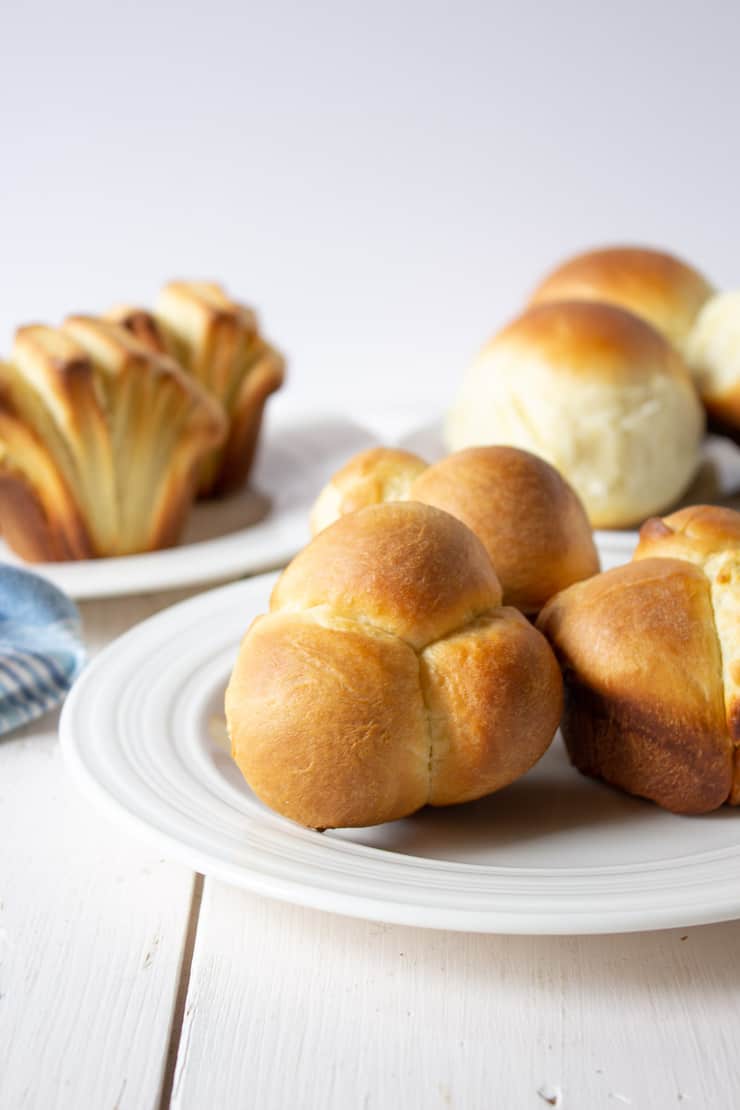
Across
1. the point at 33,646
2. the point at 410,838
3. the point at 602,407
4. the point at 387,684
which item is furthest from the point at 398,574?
the point at 602,407

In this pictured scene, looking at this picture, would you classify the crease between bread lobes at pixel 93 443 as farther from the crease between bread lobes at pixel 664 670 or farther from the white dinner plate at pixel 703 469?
the crease between bread lobes at pixel 664 670

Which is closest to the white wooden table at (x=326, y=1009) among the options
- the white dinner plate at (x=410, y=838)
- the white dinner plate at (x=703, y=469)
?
the white dinner plate at (x=410, y=838)

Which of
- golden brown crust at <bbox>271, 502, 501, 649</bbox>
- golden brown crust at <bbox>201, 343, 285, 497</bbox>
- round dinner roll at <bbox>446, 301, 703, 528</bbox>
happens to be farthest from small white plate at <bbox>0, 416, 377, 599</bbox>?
golden brown crust at <bbox>271, 502, 501, 649</bbox>

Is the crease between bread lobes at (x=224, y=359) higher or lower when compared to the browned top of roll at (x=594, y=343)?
lower

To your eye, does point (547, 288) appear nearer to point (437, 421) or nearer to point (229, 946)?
point (437, 421)

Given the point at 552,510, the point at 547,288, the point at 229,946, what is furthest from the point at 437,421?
the point at 229,946

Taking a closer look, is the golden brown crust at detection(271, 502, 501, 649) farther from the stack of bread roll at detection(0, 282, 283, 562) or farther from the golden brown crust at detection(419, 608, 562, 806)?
the stack of bread roll at detection(0, 282, 283, 562)

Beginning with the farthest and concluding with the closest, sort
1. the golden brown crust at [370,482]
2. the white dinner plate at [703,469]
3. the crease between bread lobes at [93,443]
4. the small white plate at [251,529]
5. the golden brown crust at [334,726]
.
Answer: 1. the white dinner plate at [703,469]
2. the crease between bread lobes at [93,443]
3. the small white plate at [251,529]
4. the golden brown crust at [370,482]
5. the golden brown crust at [334,726]
